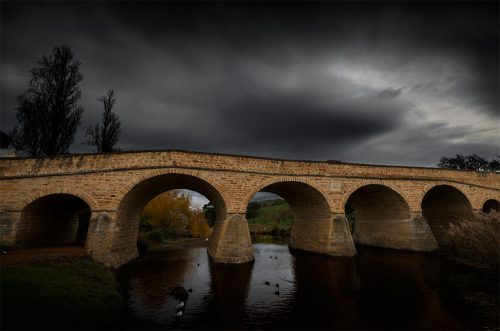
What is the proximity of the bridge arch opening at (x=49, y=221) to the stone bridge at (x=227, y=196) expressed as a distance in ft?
0.20

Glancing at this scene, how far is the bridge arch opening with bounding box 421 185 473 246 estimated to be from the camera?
20375mm

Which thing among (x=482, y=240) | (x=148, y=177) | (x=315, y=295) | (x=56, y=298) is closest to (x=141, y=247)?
(x=148, y=177)

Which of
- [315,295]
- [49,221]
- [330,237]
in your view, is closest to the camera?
[315,295]

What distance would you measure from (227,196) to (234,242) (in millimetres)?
2663

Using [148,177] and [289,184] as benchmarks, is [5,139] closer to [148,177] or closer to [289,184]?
[148,177]

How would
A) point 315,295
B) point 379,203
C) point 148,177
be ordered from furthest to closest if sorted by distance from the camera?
point 379,203, point 148,177, point 315,295

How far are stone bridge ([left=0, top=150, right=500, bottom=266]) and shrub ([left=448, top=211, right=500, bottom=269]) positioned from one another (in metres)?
4.10

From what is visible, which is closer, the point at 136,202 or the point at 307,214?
the point at 136,202

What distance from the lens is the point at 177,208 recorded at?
30.5 metres

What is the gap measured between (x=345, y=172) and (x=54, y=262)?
16.4 metres

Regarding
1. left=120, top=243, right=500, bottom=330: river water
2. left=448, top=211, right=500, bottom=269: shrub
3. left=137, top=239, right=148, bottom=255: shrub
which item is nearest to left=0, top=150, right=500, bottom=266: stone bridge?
left=120, top=243, right=500, bottom=330: river water

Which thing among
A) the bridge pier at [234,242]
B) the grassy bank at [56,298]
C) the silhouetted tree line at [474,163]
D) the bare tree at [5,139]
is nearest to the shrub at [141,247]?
the bridge pier at [234,242]

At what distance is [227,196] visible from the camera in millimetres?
14672

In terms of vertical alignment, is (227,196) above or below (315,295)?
above
